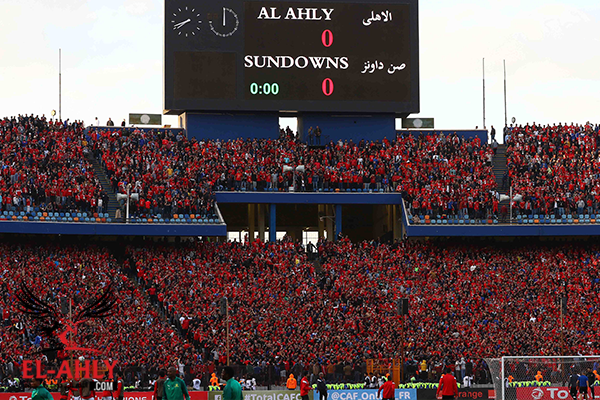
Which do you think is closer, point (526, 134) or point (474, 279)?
point (474, 279)

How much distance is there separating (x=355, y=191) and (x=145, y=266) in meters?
13.5

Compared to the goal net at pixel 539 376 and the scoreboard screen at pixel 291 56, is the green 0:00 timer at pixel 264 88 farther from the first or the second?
the goal net at pixel 539 376

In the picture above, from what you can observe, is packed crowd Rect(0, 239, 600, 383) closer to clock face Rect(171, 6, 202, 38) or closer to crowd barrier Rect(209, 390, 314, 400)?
crowd barrier Rect(209, 390, 314, 400)

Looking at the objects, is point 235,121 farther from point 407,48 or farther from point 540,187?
point 540,187

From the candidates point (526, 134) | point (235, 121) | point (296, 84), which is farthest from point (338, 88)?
point (526, 134)

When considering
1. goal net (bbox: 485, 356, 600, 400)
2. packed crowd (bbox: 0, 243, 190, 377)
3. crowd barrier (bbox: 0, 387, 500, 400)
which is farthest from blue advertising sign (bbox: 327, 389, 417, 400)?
packed crowd (bbox: 0, 243, 190, 377)

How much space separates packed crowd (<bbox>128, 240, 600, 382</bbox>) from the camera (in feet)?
156

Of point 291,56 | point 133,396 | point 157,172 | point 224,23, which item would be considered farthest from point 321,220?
point 133,396

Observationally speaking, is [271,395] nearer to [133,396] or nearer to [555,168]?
[133,396]

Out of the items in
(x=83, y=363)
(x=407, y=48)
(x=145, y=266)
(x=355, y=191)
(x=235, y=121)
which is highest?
(x=407, y=48)

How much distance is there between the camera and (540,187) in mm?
60125

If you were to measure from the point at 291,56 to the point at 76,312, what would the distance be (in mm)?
22828

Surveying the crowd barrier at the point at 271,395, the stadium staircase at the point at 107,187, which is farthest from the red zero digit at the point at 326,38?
the crowd barrier at the point at 271,395

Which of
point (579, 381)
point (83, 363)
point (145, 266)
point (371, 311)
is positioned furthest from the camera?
point (145, 266)
